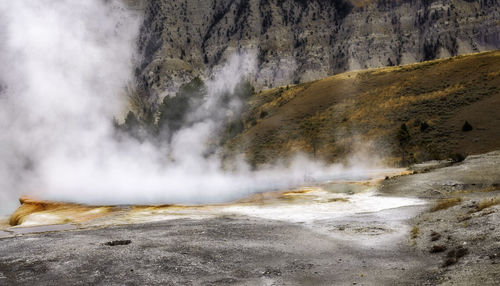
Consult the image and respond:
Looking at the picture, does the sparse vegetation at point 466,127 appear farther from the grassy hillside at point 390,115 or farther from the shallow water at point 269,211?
the shallow water at point 269,211

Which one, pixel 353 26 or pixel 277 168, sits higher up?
pixel 353 26

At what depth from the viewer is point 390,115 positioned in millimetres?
48406

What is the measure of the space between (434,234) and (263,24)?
100 metres

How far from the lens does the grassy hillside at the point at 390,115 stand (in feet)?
127

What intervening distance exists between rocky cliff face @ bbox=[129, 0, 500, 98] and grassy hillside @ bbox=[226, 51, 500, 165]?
31.4m

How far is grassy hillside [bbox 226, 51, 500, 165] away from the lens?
127 feet

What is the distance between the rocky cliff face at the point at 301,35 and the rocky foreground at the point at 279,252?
271 feet

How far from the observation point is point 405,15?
9581 centimetres

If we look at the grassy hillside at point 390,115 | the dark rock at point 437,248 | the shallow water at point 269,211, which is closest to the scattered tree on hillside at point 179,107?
the grassy hillside at point 390,115

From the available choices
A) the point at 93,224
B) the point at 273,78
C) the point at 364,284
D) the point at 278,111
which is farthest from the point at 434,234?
the point at 273,78

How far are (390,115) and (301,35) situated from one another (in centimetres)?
5801

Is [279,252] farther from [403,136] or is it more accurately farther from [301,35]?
[301,35]

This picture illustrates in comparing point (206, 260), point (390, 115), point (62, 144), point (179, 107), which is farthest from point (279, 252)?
point (179, 107)

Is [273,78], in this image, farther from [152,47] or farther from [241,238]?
[241,238]
